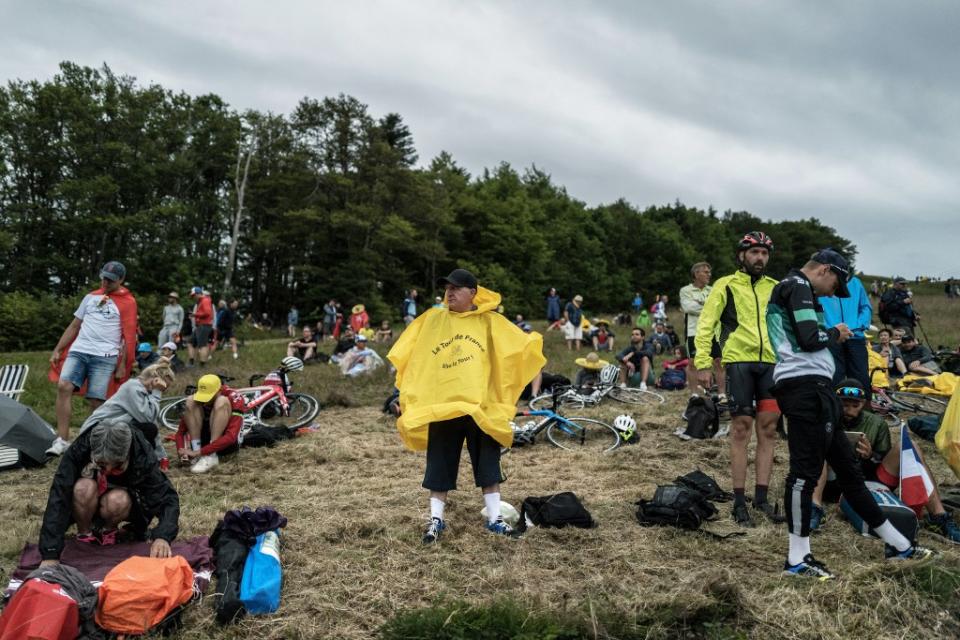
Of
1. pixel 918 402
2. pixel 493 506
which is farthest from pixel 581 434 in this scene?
pixel 918 402

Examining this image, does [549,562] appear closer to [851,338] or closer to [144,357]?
[851,338]

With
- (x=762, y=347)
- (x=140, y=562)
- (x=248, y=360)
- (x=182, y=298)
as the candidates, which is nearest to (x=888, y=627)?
(x=762, y=347)

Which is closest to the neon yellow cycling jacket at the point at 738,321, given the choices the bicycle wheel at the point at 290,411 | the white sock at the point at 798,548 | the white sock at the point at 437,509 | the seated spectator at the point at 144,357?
the white sock at the point at 798,548

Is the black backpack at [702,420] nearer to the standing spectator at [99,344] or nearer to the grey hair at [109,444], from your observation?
the grey hair at [109,444]

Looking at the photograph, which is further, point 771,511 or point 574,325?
point 574,325

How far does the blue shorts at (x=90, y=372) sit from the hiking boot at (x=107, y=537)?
300 centimetres

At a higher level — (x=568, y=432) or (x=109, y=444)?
(x=109, y=444)

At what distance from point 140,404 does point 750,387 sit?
4.97 m

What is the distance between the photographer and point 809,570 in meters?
3.72

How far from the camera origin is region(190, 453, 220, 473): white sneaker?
264 inches

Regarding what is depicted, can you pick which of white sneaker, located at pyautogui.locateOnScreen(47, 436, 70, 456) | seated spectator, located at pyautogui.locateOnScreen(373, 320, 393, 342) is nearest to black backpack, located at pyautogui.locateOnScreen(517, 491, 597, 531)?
white sneaker, located at pyautogui.locateOnScreen(47, 436, 70, 456)

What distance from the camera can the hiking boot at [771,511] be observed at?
468 centimetres

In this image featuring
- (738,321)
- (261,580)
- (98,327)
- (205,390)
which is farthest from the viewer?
(205,390)

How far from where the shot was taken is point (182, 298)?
3045cm
